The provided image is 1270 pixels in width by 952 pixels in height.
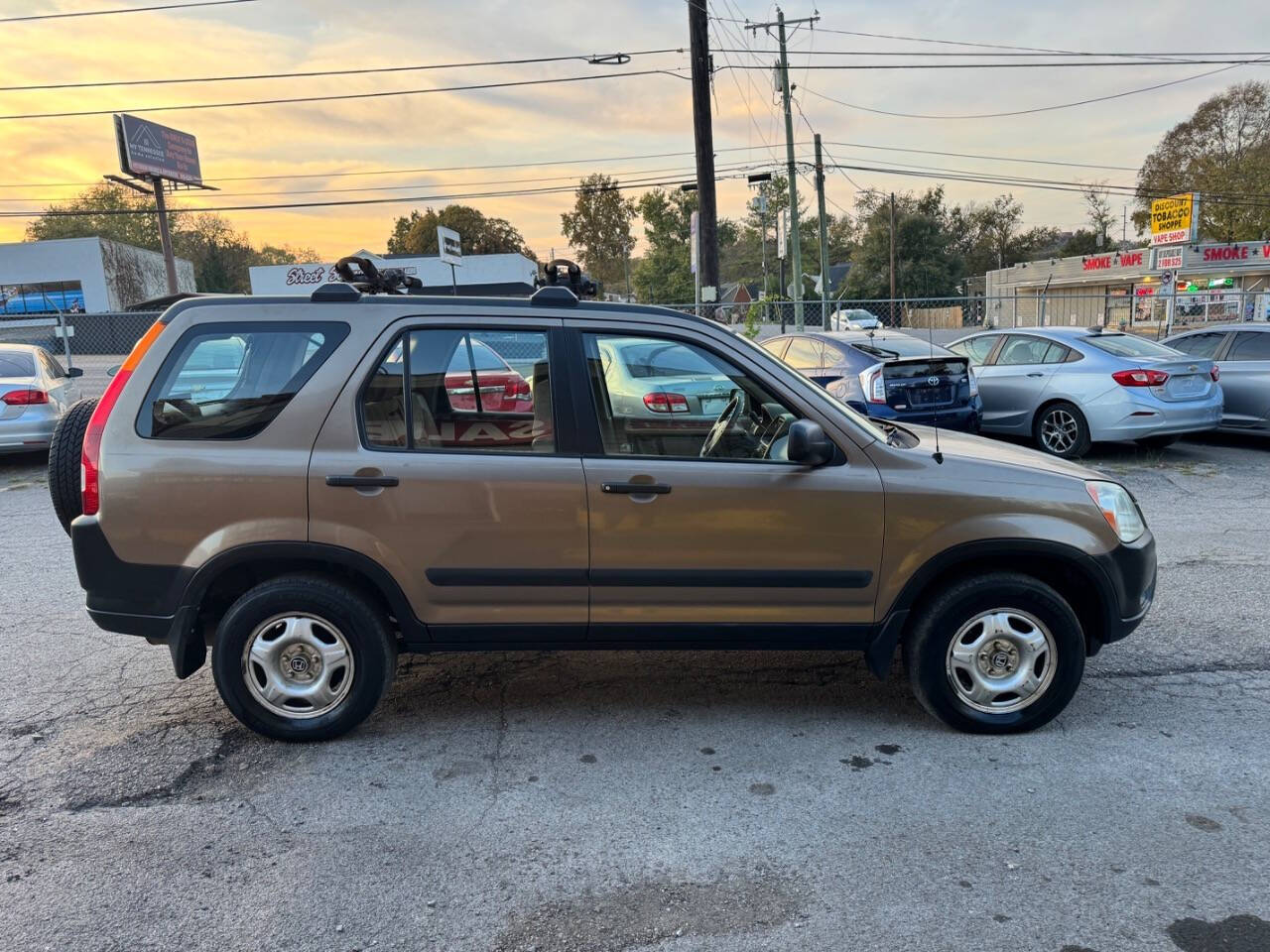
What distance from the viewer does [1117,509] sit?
365 cm

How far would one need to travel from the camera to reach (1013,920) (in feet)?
8.32

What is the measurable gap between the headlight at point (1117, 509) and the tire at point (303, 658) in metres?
3.03

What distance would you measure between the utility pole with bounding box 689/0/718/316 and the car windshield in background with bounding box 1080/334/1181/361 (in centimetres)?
620

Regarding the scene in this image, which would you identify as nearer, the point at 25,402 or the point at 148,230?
the point at 25,402

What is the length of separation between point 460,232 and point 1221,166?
64784 millimetres

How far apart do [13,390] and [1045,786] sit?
11.0 metres

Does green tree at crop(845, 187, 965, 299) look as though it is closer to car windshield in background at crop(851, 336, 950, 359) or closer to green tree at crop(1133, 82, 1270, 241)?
green tree at crop(1133, 82, 1270, 241)

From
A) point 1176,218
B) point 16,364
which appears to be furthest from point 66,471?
point 1176,218

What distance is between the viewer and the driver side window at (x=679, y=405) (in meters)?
3.65

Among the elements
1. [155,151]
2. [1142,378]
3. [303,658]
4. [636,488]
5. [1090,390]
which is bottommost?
[303,658]

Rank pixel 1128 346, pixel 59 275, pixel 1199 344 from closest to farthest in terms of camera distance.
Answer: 1. pixel 1128 346
2. pixel 1199 344
3. pixel 59 275

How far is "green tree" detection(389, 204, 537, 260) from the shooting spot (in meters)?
85.4

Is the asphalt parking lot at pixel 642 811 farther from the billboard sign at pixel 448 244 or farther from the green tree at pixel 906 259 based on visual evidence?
the green tree at pixel 906 259

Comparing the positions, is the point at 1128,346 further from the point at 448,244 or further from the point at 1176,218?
the point at 1176,218
